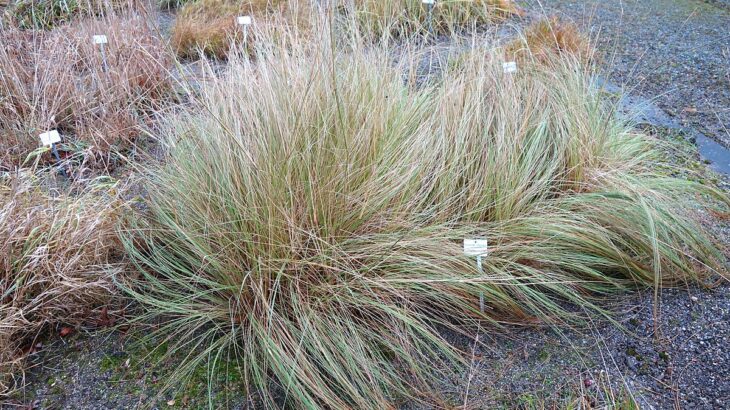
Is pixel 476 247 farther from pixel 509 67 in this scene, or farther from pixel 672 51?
pixel 672 51

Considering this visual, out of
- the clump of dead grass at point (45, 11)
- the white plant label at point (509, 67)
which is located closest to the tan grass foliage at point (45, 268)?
the white plant label at point (509, 67)

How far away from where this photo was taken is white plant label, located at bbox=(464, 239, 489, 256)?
5.88 ft

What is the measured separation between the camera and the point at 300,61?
2.60 meters

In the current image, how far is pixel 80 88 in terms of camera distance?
3.24m

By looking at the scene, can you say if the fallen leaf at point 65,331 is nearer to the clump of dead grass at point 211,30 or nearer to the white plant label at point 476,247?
the white plant label at point 476,247

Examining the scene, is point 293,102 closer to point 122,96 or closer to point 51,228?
point 51,228

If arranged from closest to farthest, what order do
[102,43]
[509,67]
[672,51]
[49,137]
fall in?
[49,137] < [509,67] < [102,43] < [672,51]

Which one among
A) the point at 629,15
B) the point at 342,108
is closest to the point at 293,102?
the point at 342,108

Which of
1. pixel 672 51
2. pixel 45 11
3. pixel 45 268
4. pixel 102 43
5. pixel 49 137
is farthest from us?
pixel 672 51

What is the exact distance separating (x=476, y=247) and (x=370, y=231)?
40cm

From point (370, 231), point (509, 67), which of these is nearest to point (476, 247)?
point (370, 231)

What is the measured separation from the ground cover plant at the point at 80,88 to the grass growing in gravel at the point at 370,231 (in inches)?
27.4

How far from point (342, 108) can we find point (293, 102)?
0.19 meters

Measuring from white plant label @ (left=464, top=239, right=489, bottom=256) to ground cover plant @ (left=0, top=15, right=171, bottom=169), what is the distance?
1737mm
